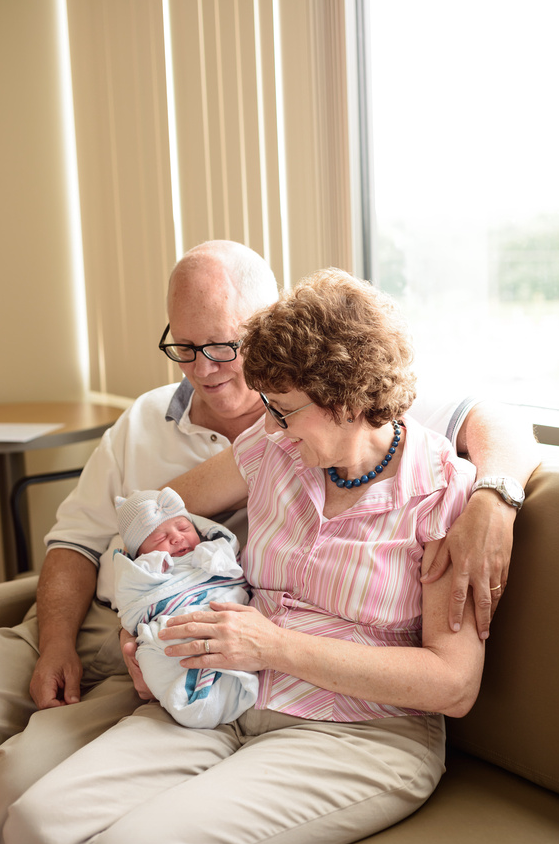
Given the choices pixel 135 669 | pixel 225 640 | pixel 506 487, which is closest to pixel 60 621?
pixel 135 669

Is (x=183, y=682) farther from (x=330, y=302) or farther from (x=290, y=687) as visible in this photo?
(x=330, y=302)

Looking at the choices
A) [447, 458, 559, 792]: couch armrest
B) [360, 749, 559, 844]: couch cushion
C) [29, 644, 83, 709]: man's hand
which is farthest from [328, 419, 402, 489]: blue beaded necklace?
[29, 644, 83, 709]: man's hand

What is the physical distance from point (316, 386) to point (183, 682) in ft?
1.97

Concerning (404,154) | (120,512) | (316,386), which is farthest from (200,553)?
(404,154)

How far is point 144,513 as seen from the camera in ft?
5.36

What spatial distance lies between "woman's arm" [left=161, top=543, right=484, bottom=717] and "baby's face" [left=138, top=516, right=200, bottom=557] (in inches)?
8.8

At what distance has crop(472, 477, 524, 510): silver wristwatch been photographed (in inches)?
54.7

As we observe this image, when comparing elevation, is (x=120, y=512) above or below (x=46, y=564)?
above

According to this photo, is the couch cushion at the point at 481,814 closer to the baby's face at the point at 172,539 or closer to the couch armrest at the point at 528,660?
the couch armrest at the point at 528,660

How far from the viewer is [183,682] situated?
1.40 m

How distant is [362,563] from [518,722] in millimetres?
417

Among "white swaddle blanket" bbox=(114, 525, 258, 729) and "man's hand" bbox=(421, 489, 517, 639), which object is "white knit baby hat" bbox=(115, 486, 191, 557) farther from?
"man's hand" bbox=(421, 489, 517, 639)

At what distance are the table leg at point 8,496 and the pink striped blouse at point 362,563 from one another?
1650 millimetres

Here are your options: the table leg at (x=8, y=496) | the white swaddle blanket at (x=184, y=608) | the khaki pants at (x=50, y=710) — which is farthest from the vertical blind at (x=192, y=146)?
the khaki pants at (x=50, y=710)
